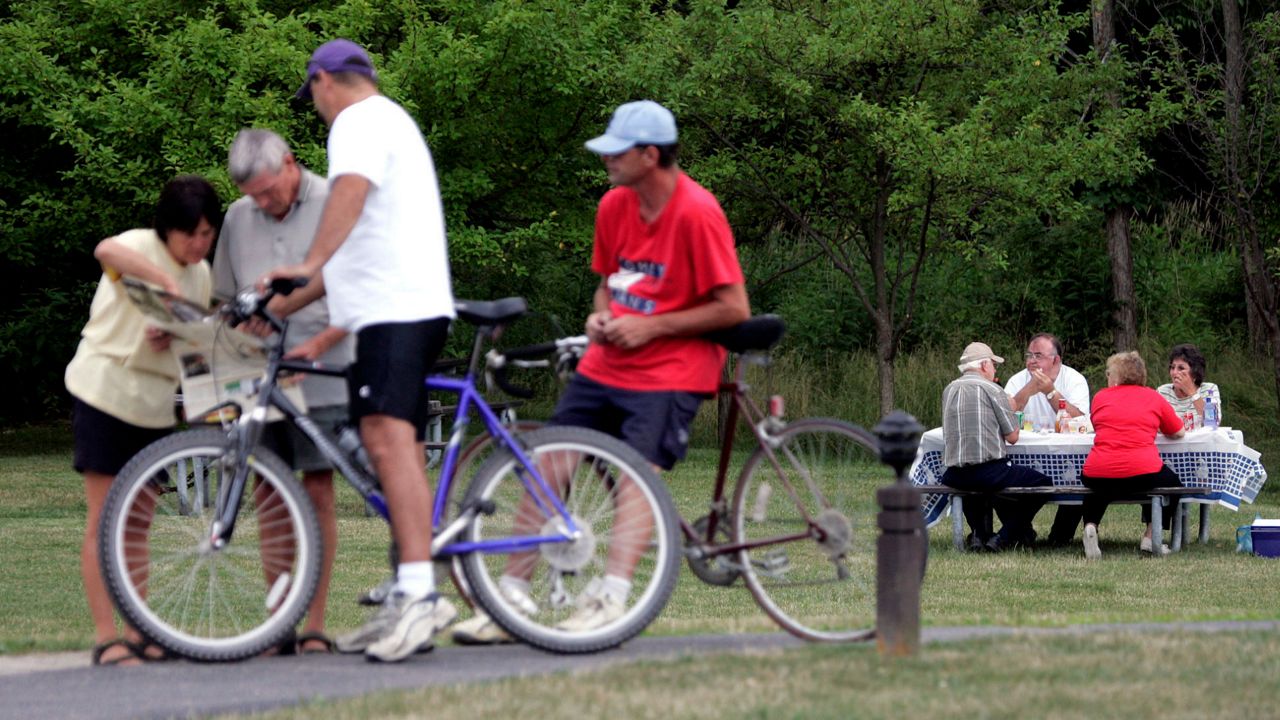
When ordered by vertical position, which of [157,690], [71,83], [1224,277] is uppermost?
[71,83]

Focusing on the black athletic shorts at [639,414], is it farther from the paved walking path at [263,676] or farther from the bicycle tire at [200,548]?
the bicycle tire at [200,548]

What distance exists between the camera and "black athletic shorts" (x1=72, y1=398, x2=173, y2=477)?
634cm

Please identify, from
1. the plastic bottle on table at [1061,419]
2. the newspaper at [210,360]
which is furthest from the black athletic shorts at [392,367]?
the plastic bottle on table at [1061,419]

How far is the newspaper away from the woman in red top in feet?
27.7

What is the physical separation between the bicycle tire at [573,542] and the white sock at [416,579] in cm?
14

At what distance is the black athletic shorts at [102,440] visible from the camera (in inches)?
250

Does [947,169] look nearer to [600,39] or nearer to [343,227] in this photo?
[600,39]

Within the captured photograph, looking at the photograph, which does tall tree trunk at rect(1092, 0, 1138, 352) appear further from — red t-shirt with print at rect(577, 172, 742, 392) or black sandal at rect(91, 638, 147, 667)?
black sandal at rect(91, 638, 147, 667)

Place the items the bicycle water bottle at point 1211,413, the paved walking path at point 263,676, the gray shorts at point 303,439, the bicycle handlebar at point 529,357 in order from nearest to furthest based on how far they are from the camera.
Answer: the paved walking path at point 263,676 → the bicycle handlebar at point 529,357 → the gray shorts at point 303,439 → the bicycle water bottle at point 1211,413

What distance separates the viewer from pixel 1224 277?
31.7 m

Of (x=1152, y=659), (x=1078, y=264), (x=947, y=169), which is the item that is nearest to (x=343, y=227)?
(x=1152, y=659)

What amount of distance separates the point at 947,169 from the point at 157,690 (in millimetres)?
17222

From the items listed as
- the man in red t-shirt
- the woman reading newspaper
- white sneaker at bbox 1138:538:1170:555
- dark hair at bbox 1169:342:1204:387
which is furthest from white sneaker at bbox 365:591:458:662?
dark hair at bbox 1169:342:1204:387

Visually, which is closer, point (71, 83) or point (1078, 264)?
point (71, 83)
